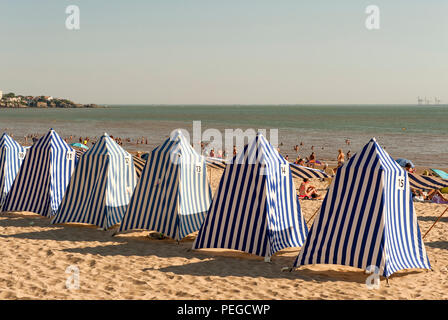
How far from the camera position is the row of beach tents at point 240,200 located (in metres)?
7.66

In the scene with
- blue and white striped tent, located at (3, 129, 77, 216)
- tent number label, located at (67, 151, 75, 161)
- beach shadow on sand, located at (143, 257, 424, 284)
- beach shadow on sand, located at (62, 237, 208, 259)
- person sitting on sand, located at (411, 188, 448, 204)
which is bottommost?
beach shadow on sand, located at (143, 257, 424, 284)

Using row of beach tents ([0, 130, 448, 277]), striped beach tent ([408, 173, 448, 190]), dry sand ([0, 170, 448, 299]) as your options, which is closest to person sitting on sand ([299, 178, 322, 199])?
dry sand ([0, 170, 448, 299])

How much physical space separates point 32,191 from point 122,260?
16.4ft

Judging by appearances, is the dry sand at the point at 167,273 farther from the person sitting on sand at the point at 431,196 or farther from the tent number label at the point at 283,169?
the person sitting on sand at the point at 431,196

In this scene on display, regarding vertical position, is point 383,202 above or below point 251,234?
above

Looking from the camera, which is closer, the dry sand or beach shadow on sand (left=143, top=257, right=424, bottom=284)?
the dry sand

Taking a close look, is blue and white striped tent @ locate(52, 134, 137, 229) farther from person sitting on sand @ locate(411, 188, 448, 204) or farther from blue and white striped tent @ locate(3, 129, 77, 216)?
person sitting on sand @ locate(411, 188, 448, 204)

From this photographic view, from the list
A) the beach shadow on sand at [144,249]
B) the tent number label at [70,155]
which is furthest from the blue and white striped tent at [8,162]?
the beach shadow on sand at [144,249]

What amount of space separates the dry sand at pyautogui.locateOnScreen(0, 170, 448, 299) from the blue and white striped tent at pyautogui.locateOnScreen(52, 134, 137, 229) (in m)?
0.68

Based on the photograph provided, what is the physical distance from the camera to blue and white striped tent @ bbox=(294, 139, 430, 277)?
24.7 feet

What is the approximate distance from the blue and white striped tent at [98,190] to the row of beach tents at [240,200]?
23 millimetres

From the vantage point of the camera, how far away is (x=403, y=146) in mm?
44562
